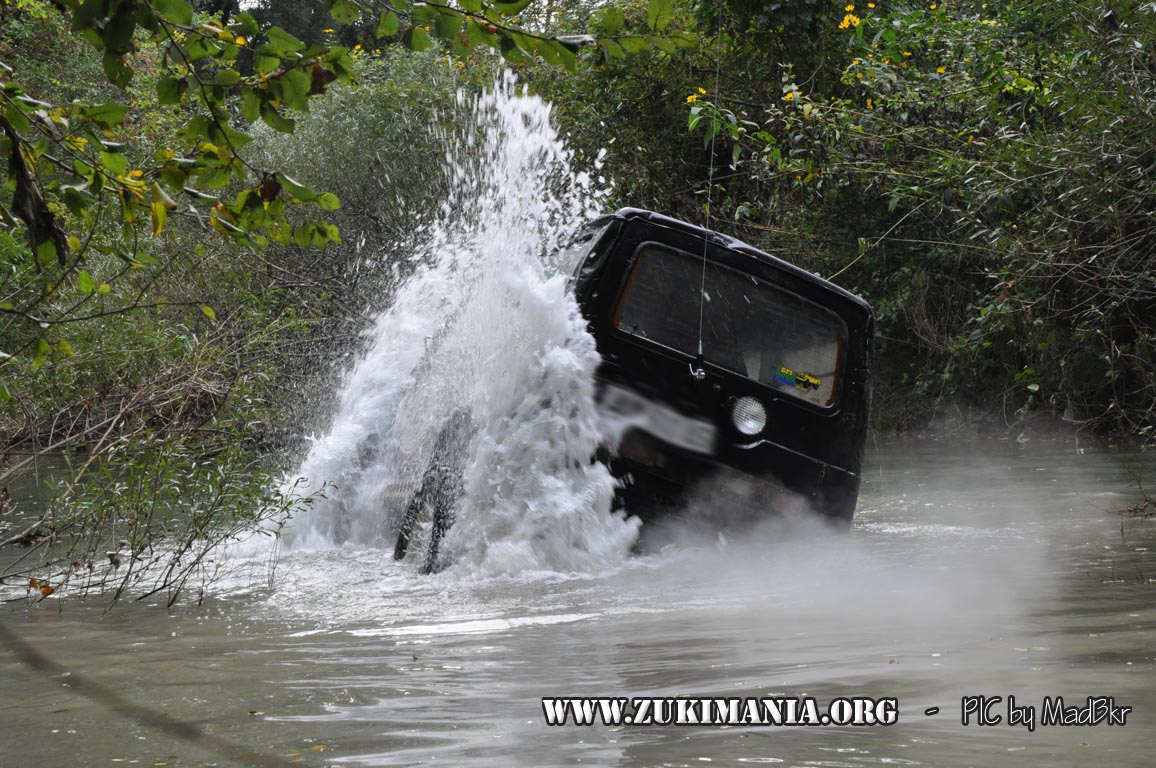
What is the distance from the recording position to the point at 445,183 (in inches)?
813

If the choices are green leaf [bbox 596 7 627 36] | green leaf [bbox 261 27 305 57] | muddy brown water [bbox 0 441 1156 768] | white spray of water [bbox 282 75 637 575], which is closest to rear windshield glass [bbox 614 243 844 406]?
white spray of water [bbox 282 75 637 575]

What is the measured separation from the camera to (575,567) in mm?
6625

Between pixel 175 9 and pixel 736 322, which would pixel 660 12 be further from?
pixel 736 322

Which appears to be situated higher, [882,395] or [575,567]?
[882,395]

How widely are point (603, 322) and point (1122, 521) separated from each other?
3743 millimetres

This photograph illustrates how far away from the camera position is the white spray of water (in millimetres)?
6469

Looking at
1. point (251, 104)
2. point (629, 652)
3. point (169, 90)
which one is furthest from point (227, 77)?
point (629, 652)

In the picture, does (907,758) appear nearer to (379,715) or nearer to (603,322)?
(379,715)

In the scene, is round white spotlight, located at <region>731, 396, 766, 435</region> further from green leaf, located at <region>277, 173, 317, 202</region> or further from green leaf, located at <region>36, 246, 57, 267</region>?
green leaf, located at <region>36, 246, 57, 267</region>

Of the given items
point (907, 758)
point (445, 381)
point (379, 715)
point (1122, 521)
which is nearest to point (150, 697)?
point (379, 715)

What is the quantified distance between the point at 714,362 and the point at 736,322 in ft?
0.84

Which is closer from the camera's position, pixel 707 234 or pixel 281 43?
pixel 281 43

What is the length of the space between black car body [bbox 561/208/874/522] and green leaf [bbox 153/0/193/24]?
11.8 feet

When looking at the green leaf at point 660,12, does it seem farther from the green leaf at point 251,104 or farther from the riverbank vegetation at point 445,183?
the green leaf at point 251,104
